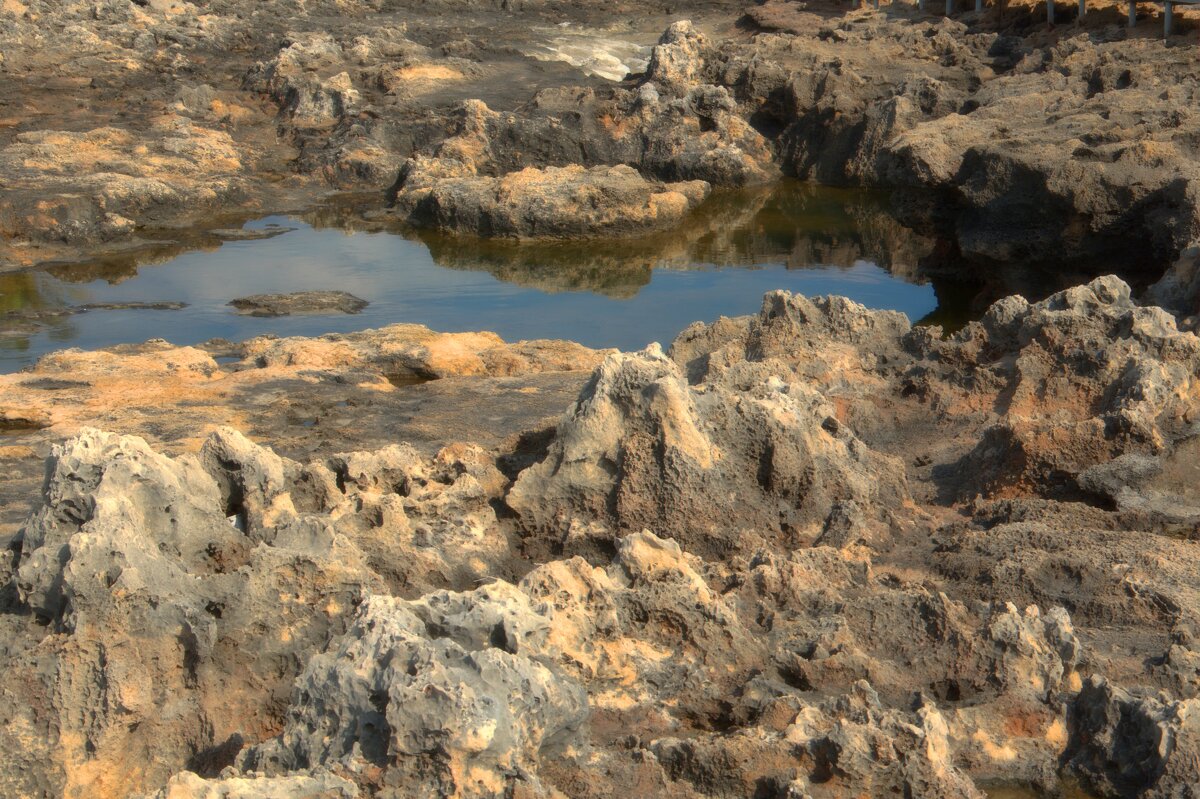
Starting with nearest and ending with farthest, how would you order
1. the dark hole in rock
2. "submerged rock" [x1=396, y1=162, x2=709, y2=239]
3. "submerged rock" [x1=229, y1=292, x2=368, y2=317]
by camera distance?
the dark hole in rock
"submerged rock" [x1=229, y1=292, x2=368, y2=317]
"submerged rock" [x1=396, y1=162, x2=709, y2=239]

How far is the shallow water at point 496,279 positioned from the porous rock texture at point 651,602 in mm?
5309

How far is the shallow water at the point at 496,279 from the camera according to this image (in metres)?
10.2

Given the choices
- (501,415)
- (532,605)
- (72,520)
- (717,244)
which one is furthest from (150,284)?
(532,605)

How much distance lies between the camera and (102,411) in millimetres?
6500

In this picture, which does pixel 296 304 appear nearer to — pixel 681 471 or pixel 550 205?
pixel 550 205

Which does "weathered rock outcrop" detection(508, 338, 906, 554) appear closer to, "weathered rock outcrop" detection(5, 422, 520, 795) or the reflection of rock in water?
"weathered rock outcrop" detection(5, 422, 520, 795)

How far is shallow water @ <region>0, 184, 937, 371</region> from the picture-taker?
1020cm

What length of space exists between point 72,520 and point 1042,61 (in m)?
13.6

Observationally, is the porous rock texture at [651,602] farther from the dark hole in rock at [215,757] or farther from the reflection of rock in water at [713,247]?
the reflection of rock in water at [713,247]

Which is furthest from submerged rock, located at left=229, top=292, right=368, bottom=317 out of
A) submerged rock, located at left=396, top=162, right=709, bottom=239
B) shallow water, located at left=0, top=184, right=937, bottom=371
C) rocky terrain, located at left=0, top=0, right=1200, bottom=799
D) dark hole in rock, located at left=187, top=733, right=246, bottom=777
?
dark hole in rock, located at left=187, top=733, right=246, bottom=777

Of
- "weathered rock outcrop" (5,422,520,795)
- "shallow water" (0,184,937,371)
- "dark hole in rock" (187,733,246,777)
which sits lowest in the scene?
"shallow water" (0,184,937,371)

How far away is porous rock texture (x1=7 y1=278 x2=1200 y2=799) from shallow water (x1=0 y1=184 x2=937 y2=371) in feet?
17.4

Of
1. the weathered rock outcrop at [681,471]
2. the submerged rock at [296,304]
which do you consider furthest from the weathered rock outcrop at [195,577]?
the submerged rock at [296,304]

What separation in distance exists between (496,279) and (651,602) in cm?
887
